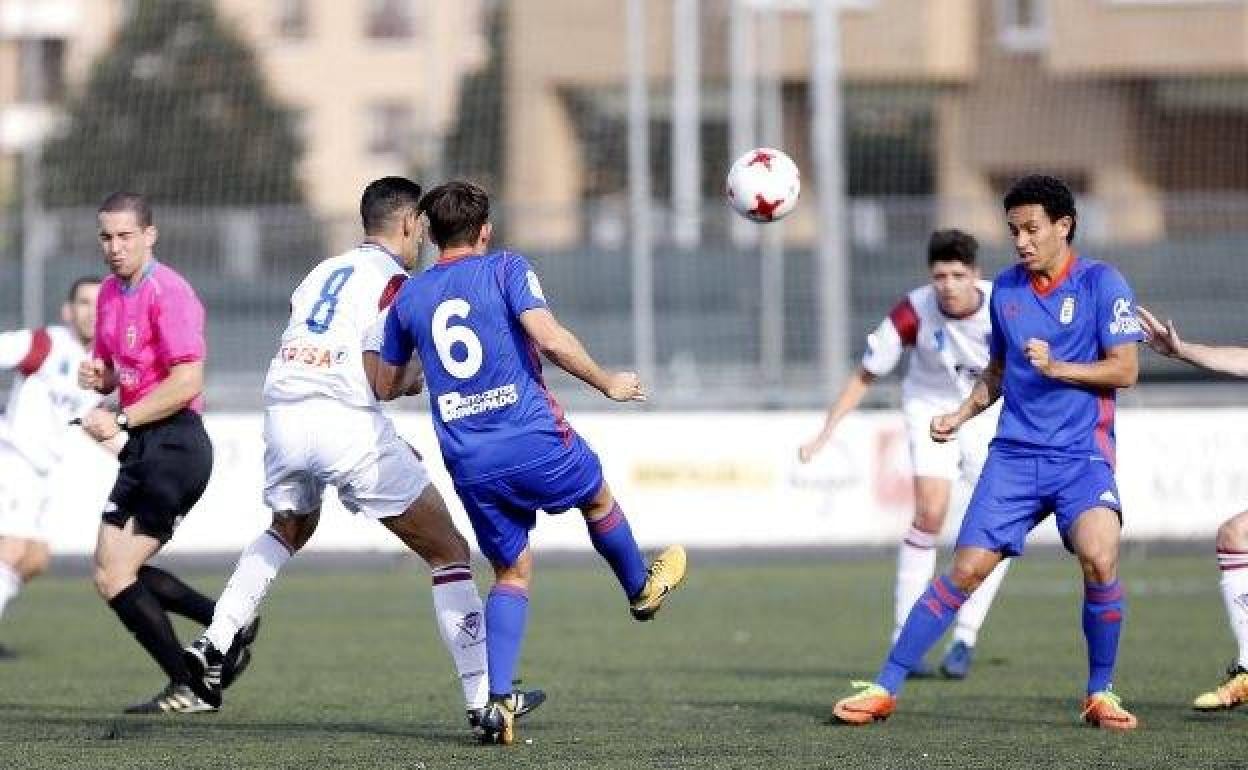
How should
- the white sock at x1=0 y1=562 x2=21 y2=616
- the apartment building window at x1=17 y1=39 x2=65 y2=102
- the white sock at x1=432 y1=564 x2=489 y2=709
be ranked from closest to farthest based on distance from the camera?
1. the white sock at x1=432 y1=564 x2=489 y2=709
2. the white sock at x1=0 y1=562 x2=21 y2=616
3. the apartment building window at x1=17 y1=39 x2=65 y2=102

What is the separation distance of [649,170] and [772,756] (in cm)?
2061

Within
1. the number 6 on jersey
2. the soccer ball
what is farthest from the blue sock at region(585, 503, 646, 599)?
the soccer ball

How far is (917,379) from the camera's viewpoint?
1244 cm

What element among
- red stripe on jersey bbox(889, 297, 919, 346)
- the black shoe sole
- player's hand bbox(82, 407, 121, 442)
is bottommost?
the black shoe sole

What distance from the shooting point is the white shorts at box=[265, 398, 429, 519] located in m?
9.12

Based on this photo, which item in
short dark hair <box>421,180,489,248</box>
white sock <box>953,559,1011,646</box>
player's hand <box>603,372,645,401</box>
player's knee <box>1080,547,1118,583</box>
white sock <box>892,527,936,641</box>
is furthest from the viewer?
white sock <box>892,527,936,641</box>

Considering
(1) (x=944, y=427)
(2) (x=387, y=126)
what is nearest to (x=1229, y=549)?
(1) (x=944, y=427)

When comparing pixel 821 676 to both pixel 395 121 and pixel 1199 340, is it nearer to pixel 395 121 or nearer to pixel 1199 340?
pixel 1199 340

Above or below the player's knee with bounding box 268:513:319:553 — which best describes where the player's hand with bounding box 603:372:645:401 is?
above

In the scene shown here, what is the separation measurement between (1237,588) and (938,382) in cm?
270

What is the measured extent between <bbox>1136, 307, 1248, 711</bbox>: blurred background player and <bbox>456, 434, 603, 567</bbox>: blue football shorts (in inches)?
90.2

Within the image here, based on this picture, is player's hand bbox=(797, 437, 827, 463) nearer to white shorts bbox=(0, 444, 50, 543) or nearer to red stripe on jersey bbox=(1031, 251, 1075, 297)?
red stripe on jersey bbox=(1031, 251, 1075, 297)

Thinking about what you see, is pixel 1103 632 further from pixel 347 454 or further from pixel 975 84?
pixel 975 84

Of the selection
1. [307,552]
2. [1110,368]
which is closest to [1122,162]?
[307,552]
